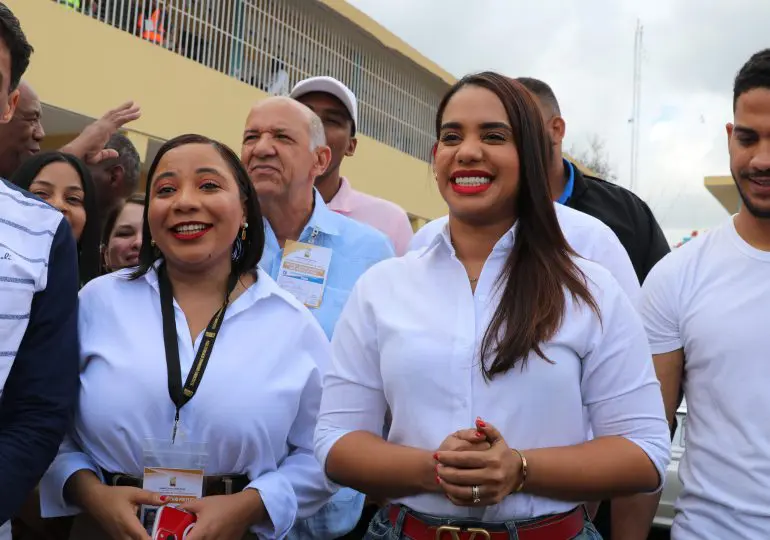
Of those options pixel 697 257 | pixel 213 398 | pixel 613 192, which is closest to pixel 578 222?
pixel 697 257

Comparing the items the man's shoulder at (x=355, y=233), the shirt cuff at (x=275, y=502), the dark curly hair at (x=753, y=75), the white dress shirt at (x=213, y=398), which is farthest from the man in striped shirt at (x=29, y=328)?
the dark curly hair at (x=753, y=75)

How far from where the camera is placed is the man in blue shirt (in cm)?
337

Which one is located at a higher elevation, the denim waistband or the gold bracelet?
the gold bracelet

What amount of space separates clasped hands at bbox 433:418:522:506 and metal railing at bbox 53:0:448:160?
357 inches

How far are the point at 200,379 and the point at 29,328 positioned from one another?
1.54 ft

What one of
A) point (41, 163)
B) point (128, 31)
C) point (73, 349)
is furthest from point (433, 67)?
point (73, 349)

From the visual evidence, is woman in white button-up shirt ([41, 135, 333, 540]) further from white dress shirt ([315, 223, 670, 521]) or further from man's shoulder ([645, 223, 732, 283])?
man's shoulder ([645, 223, 732, 283])

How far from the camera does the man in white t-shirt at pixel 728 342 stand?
239 centimetres

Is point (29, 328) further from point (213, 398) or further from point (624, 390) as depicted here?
point (624, 390)

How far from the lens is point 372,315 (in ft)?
7.55

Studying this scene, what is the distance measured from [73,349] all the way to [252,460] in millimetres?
583

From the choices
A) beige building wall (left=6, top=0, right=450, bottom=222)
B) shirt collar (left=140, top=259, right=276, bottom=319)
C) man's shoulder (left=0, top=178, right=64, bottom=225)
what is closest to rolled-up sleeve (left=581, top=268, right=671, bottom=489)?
shirt collar (left=140, top=259, right=276, bottom=319)

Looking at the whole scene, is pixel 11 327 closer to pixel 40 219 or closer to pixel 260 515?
pixel 40 219

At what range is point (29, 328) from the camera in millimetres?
2225
